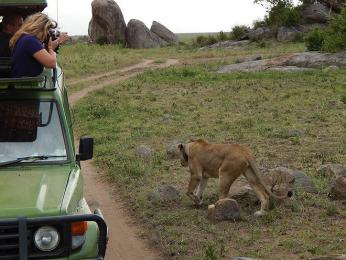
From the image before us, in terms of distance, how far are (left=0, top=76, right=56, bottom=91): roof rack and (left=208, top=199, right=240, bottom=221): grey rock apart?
261 cm

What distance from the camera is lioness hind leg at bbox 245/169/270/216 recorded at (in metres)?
7.54

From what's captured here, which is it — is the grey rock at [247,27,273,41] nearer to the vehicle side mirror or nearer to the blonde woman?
the blonde woman

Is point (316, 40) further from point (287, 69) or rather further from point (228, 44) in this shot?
point (228, 44)

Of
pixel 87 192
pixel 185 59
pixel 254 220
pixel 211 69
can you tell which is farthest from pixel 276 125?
pixel 185 59

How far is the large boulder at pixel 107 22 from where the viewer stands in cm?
4431

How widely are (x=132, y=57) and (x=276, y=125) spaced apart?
20835 millimetres

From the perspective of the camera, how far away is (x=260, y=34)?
40812mm

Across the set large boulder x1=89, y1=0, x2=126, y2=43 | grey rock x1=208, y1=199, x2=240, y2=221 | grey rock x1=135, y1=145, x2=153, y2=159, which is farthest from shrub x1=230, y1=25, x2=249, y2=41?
grey rock x1=208, y1=199, x2=240, y2=221

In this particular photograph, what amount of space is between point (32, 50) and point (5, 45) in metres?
1.52

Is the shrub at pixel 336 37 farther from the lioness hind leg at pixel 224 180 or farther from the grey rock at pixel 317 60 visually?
the lioness hind leg at pixel 224 180

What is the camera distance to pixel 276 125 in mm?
13617

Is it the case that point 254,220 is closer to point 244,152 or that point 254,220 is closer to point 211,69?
point 244,152

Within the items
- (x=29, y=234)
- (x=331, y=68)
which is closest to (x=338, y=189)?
(x=29, y=234)

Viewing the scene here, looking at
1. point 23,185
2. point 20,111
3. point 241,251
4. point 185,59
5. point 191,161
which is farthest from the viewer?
point 185,59
